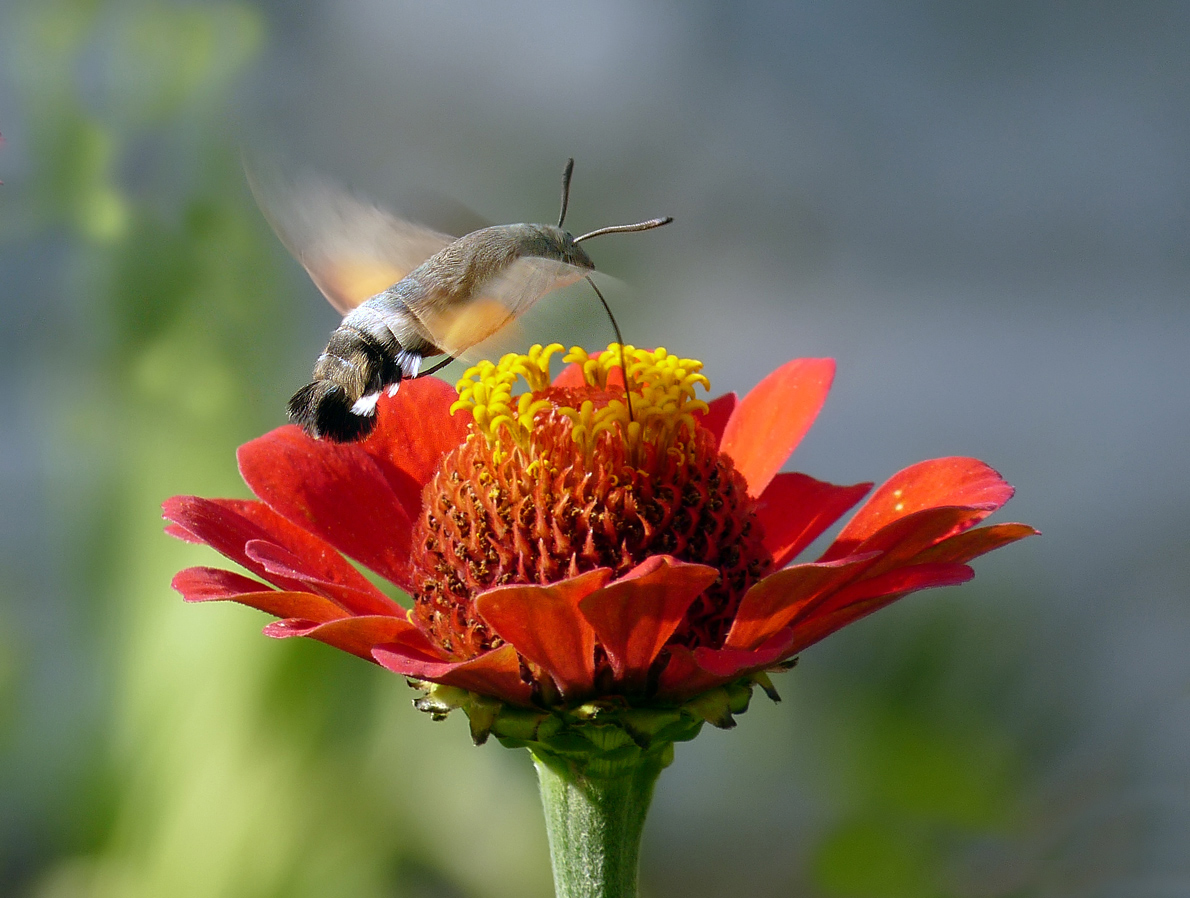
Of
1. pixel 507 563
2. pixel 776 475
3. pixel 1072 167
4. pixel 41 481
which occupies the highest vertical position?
pixel 1072 167

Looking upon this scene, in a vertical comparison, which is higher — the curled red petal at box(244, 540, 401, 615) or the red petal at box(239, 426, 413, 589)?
the red petal at box(239, 426, 413, 589)

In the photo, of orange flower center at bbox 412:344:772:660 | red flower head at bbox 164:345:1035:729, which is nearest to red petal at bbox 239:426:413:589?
red flower head at bbox 164:345:1035:729

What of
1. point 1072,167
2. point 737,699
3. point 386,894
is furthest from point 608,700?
point 1072,167

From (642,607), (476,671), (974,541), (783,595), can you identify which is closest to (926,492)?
(974,541)

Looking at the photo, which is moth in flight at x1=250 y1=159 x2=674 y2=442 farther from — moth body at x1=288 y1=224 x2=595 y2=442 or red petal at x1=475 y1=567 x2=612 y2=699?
red petal at x1=475 y1=567 x2=612 y2=699

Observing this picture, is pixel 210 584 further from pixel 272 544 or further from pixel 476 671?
pixel 476 671

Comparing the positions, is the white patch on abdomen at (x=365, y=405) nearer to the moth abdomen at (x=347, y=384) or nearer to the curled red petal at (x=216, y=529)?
the moth abdomen at (x=347, y=384)

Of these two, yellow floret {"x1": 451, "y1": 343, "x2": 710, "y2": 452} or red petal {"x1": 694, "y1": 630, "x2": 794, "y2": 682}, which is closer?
red petal {"x1": 694, "y1": 630, "x2": 794, "y2": 682}

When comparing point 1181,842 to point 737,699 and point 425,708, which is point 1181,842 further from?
point 425,708
